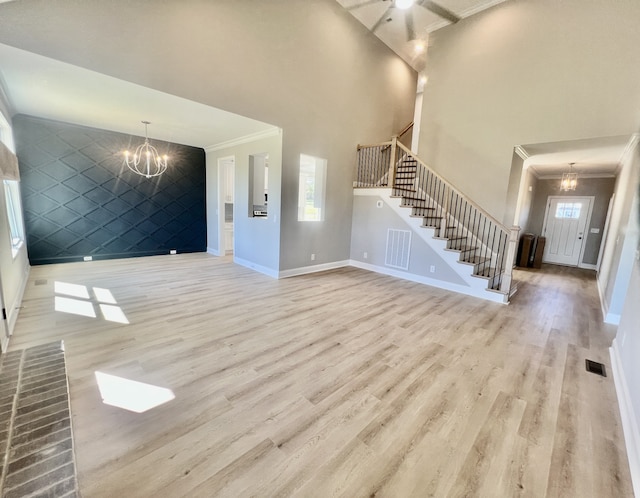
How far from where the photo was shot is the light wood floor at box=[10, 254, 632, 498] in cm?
144

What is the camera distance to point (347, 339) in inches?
115

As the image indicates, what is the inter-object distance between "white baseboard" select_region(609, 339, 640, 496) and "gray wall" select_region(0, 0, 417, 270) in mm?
4457

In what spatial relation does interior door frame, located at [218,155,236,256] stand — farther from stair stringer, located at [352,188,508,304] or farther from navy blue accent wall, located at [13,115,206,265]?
stair stringer, located at [352,188,508,304]

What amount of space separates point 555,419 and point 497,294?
2809mm

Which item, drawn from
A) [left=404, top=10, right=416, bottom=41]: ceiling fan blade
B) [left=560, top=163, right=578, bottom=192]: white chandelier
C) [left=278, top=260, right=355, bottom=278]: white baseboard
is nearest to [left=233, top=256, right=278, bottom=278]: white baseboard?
[left=278, top=260, right=355, bottom=278]: white baseboard

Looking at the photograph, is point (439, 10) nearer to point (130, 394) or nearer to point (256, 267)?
point (256, 267)

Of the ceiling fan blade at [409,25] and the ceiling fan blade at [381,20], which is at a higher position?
the ceiling fan blade at [409,25]

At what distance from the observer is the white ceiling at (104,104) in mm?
2984

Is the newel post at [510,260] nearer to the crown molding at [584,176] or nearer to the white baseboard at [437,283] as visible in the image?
the white baseboard at [437,283]

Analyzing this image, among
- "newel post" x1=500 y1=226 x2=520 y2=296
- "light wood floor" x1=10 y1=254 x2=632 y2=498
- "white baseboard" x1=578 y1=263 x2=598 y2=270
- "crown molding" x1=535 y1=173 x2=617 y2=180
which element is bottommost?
"light wood floor" x1=10 y1=254 x2=632 y2=498

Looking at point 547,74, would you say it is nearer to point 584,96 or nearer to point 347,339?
point 584,96

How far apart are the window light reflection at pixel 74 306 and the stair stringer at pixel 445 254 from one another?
504 cm

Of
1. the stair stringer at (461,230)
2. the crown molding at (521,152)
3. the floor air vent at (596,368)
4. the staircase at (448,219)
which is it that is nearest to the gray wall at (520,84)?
the crown molding at (521,152)

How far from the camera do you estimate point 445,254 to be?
4.96 meters
